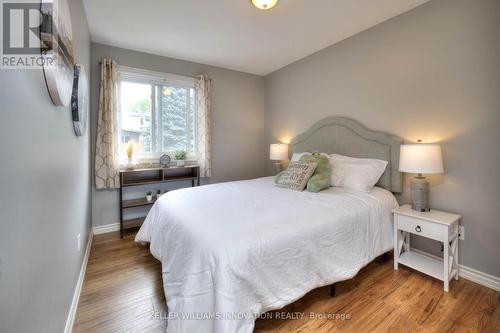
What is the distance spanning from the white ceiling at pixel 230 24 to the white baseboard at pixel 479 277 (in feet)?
8.32

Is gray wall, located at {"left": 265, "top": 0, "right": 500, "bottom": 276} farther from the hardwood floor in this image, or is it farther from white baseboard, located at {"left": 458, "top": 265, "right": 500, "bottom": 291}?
the hardwood floor

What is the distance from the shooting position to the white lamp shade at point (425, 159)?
1.98m

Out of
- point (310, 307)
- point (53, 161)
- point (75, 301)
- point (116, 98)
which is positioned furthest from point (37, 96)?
point (116, 98)

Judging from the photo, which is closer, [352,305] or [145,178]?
[352,305]

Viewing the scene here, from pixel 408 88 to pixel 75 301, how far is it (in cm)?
351

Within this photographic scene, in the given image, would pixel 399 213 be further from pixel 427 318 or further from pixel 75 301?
pixel 75 301

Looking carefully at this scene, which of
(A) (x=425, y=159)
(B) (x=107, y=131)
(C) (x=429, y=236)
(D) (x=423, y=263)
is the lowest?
(D) (x=423, y=263)

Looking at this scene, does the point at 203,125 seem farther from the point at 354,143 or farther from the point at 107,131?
the point at 354,143

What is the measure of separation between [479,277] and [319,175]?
5.21ft

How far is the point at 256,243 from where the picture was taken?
53.9 inches

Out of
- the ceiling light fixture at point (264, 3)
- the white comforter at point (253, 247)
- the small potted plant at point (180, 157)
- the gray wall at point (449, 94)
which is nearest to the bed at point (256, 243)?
the white comforter at point (253, 247)

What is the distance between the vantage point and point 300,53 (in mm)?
3455

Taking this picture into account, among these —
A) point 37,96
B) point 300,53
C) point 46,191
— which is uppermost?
point 300,53

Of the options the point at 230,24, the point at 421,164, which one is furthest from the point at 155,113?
the point at 421,164
